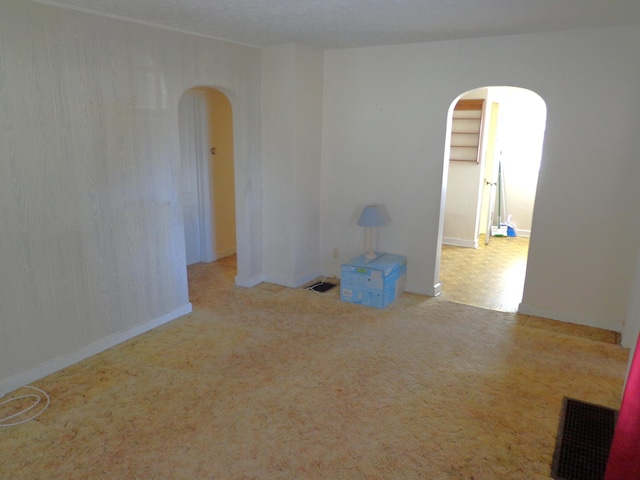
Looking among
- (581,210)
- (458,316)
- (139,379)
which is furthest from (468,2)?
(139,379)

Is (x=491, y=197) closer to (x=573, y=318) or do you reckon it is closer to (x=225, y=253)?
(x=573, y=318)

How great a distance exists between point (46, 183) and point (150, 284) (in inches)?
45.3

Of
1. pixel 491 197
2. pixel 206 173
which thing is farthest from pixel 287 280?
pixel 491 197

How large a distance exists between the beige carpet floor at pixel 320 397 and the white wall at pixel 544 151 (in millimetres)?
546

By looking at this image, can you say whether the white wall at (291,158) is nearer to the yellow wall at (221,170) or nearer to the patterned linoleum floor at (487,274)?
the yellow wall at (221,170)

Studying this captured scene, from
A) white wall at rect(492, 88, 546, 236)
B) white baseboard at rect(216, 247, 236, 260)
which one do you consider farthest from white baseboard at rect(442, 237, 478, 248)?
white baseboard at rect(216, 247, 236, 260)

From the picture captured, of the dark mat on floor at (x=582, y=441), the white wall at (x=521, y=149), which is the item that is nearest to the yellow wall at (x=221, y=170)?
the dark mat on floor at (x=582, y=441)

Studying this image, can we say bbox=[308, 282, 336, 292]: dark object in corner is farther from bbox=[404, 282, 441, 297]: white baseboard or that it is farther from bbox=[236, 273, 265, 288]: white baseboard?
bbox=[404, 282, 441, 297]: white baseboard

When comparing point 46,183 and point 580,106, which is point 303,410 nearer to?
point 46,183

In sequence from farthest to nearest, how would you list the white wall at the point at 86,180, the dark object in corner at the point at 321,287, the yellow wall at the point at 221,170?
the yellow wall at the point at 221,170, the dark object in corner at the point at 321,287, the white wall at the point at 86,180

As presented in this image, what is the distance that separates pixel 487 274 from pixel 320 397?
10.8 ft

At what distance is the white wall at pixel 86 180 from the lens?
278 cm

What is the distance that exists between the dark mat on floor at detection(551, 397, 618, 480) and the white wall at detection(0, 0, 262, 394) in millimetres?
3043

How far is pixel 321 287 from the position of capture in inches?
191
